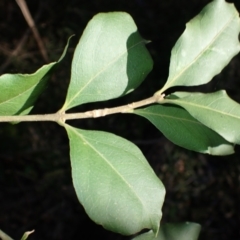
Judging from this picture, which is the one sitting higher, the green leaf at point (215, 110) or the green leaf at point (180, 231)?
the green leaf at point (215, 110)

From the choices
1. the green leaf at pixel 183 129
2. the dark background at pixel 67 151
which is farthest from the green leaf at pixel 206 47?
the dark background at pixel 67 151

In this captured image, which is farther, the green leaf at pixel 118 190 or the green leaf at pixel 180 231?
the green leaf at pixel 180 231

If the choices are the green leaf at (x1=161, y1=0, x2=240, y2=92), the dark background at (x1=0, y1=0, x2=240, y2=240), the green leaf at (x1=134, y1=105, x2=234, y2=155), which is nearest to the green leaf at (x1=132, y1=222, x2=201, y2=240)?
the green leaf at (x1=134, y1=105, x2=234, y2=155)

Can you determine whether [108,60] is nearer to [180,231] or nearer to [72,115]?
[72,115]

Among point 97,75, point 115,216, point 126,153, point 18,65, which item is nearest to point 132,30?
point 97,75

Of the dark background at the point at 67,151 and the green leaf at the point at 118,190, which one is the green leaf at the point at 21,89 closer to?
the green leaf at the point at 118,190
